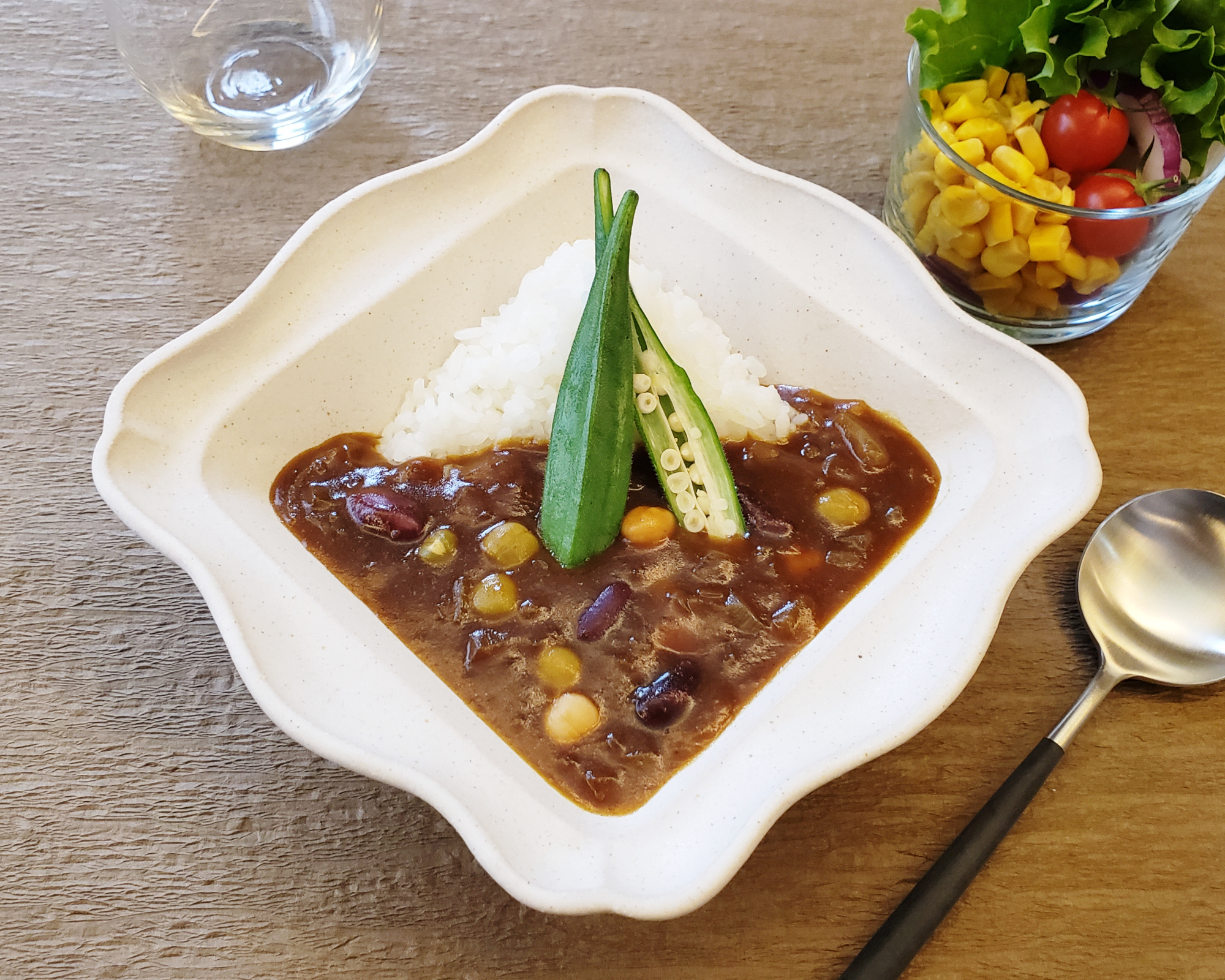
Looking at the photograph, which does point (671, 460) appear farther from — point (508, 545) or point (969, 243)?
point (969, 243)

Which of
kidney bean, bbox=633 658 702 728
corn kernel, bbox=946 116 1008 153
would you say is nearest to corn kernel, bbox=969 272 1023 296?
corn kernel, bbox=946 116 1008 153

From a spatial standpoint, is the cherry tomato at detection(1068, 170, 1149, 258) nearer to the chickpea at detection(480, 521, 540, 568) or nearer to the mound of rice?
the mound of rice

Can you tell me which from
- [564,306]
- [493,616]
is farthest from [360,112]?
[493,616]

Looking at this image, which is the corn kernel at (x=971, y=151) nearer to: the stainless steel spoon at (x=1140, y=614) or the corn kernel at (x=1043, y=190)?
the corn kernel at (x=1043, y=190)

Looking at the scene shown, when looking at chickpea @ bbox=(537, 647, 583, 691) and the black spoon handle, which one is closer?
the black spoon handle

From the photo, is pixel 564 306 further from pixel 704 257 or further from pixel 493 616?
pixel 493 616
